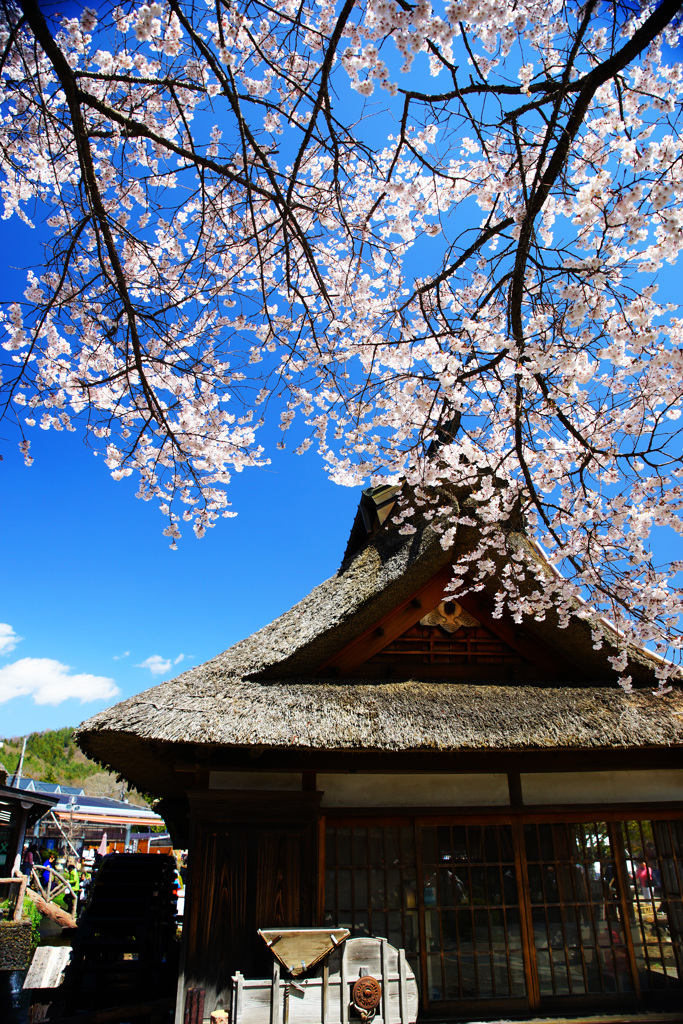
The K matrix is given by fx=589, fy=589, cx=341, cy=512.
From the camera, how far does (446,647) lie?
5723 millimetres

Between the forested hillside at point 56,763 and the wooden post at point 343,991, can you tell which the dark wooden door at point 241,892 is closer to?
the wooden post at point 343,991

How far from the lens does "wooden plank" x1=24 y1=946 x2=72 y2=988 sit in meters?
7.83

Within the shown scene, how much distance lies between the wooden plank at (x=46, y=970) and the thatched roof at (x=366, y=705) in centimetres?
449

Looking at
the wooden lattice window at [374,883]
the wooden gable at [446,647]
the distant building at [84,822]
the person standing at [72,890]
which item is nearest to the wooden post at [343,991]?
the wooden lattice window at [374,883]

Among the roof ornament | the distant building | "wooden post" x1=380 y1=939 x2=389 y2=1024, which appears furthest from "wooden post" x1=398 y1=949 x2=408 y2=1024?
the distant building

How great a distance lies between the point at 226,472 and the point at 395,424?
5.09ft

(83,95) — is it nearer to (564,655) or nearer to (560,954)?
(564,655)

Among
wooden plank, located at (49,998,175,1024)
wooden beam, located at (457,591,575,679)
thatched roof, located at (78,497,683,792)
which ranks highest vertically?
wooden beam, located at (457,591,575,679)

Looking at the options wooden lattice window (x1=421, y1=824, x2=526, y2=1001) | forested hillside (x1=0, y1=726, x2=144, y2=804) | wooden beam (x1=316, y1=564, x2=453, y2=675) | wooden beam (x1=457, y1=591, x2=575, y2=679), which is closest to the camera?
wooden lattice window (x1=421, y1=824, x2=526, y2=1001)

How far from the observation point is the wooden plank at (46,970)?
7.83m

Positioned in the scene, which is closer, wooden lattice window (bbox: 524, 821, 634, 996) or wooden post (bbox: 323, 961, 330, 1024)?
wooden post (bbox: 323, 961, 330, 1024)

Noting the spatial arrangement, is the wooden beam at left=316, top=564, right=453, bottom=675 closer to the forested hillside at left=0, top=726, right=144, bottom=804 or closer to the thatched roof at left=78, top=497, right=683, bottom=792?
the thatched roof at left=78, top=497, right=683, bottom=792

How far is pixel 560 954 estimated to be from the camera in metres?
4.93

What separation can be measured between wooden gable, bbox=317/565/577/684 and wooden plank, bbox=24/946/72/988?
6.59 metres
